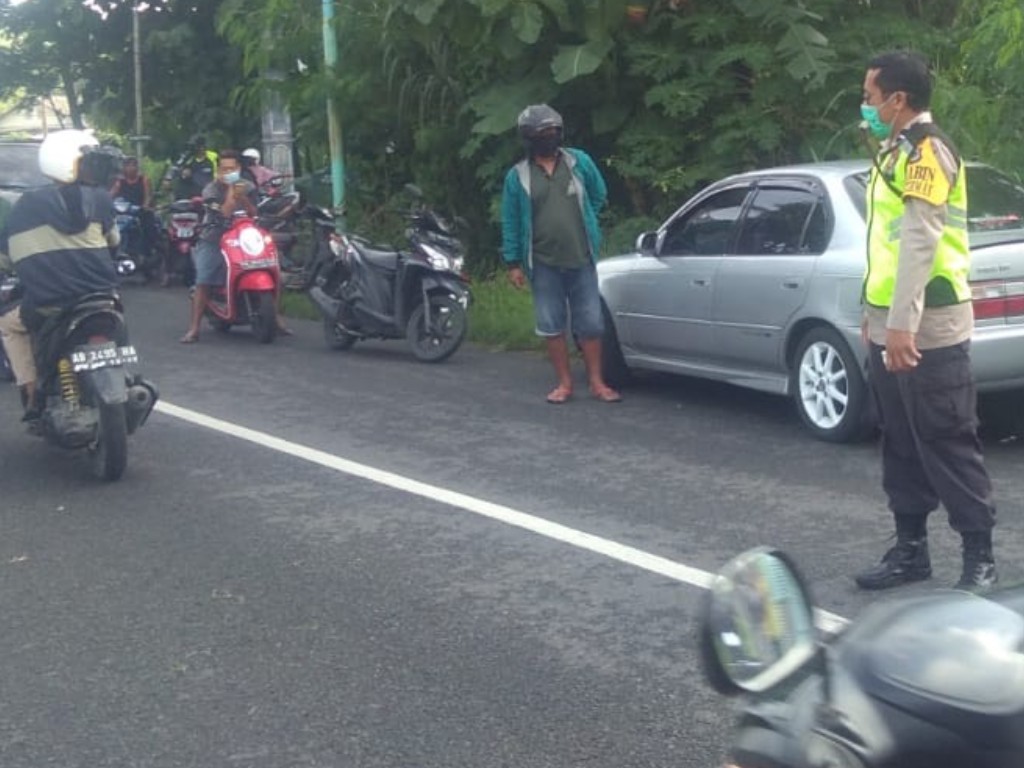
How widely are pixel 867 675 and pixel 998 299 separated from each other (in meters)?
6.38

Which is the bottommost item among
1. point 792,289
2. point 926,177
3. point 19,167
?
point 792,289

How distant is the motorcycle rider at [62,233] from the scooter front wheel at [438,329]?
4302 millimetres

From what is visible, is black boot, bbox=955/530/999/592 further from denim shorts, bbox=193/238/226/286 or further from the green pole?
the green pole

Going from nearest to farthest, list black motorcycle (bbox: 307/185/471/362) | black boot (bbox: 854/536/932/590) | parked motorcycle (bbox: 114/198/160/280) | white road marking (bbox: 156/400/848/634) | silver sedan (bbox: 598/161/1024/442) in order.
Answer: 1. black boot (bbox: 854/536/932/590)
2. white road marking (bbox: 156/400/848/634)
3. silver sedan (bbox: 598/161/1024/442)
4. black motorcycle (bbox: 307/185/471/362)
5. parked motorcycle (bbox: 114/198/160/280)

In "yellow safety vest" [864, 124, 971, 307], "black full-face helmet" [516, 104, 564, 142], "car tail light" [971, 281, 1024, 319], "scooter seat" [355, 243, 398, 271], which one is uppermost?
"black full-face helmet" [516, 104, 564, 142]

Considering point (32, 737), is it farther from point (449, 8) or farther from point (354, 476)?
point (449, 8)

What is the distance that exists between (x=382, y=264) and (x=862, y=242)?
5448mm

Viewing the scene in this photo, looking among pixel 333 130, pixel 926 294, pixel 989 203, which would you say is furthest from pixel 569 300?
pixel 333 130

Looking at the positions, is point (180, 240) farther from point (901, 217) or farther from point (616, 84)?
point (901, 217)

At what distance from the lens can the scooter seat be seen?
536 inches

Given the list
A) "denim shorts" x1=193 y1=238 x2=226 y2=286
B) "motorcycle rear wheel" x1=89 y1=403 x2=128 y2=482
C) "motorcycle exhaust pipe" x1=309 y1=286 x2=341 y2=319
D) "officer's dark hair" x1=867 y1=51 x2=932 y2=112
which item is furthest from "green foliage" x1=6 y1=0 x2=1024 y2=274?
"motorcycle rear wheel" x1=89 y1=403 x2=128 y2=482

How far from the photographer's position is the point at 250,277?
14406 mm

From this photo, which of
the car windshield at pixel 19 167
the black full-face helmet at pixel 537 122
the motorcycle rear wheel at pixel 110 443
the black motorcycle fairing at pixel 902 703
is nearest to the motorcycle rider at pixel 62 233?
the motorcycle rear wheel at pixel 110 443

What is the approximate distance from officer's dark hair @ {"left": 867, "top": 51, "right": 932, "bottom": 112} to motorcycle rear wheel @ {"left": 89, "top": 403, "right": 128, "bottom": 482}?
4.12m
